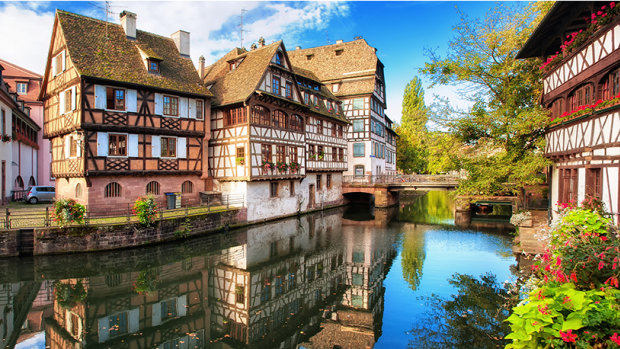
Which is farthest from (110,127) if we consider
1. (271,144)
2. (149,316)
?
(149,316)

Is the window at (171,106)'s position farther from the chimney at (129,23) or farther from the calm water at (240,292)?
the calm water at (240,292)

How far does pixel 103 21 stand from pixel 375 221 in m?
22.7

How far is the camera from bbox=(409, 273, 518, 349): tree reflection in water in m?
8.59

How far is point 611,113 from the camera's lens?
10.0 meters

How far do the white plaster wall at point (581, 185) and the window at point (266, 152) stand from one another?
17.3 meters

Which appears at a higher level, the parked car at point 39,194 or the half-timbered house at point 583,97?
the half-timbered house at point 583,97

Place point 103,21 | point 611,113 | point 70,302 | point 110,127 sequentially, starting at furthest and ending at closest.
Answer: point 103,21, point 110,127, point 70,302, point 611,113

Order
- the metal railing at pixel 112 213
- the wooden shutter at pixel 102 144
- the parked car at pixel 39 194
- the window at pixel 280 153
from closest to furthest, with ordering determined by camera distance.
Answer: the metal railing at pixel 112 213 → the wooden shutter at pixel 102 144 → the parked car at pixel 39 194 → the window at pixel 280 153

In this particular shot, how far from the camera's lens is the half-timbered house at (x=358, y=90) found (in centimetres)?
3894

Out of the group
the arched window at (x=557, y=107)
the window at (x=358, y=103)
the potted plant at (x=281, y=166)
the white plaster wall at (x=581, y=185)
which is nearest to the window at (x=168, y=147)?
the potted plant at (x=281, y=166)

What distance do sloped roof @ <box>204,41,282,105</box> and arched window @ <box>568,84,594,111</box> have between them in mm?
16525

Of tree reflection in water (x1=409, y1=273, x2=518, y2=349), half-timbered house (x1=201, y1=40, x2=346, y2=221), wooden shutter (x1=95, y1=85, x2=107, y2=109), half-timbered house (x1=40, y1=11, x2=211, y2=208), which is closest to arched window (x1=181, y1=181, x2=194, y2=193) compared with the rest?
half-timbered house (x1=40, y1=11, x2=211, y2=208)

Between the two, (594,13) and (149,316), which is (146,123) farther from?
(594,13)

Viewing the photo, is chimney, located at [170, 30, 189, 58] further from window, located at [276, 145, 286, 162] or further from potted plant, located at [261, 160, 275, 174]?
potted plant, located at [261, 160, 275, 174]
